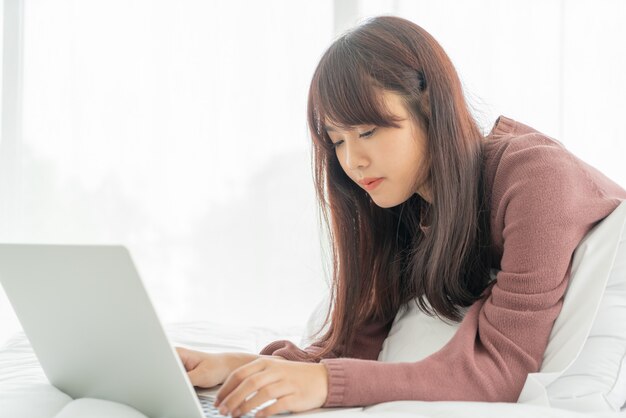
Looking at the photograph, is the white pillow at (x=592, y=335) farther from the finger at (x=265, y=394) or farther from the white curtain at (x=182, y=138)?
the white curtain at (x=182, y=138)

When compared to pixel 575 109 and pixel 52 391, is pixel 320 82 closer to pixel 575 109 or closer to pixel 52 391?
pixel 52 391

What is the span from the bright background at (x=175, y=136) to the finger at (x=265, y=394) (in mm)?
2334

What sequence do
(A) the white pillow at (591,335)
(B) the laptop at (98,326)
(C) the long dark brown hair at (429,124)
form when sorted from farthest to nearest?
(C) the long dark brown hair at (429,124), (A) the white pillow at (591,335), (B) the laptop at (98,326)

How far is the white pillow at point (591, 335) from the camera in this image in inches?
42.4

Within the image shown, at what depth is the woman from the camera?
3.38 feet

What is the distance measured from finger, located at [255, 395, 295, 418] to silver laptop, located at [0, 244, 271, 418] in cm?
1

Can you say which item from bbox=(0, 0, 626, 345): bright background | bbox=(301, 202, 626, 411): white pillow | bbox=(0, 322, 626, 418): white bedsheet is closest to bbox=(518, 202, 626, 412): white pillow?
bbox=(301, 202, 626, 411): white pillow

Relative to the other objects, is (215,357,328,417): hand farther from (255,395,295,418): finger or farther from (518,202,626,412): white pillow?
(518,202,626,412): white pillow

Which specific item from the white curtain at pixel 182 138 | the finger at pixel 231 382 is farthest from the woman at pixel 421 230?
the white curtain at pixel 182 138

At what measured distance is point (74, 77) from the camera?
10.8ft

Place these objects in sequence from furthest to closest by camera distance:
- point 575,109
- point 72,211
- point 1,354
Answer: point 72,211
point 575,109
point 1,354

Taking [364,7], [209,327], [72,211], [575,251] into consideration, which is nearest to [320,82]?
[575,251]

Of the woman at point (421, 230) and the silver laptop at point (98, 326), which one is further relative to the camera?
the woman at point (421, 230)

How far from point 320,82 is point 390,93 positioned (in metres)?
0.13
